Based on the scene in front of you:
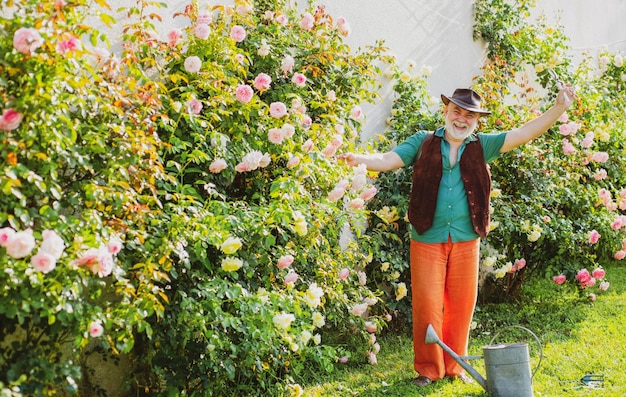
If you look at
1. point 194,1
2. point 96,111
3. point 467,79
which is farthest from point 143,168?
point 467,79

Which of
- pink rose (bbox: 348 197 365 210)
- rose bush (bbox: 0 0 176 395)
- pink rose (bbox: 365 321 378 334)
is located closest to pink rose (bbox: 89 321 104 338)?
rose bush (bbox: 0 0 176 395)

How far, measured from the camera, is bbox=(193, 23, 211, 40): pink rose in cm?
387

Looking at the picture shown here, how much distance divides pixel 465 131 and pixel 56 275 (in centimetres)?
245

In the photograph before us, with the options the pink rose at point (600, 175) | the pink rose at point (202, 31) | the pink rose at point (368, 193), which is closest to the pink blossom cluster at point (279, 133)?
the pink rose at point (202, 31)

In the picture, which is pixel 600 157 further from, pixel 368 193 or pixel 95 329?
pixel 95 329

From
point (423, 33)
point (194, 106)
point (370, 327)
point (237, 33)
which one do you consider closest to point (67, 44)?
point (194, 106)

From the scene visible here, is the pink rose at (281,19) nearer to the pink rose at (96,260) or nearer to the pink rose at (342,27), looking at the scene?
the pink rose at (342,27)

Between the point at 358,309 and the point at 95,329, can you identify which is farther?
the point at 358,309

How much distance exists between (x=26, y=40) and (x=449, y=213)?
2.49m

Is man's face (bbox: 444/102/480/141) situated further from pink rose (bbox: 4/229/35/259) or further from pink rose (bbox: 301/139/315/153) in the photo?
pink rose (bbox: 4/229/35/259)

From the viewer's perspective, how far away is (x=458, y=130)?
441cm

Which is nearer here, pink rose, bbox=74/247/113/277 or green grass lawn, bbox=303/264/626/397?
pink rose, bbox=74/247/113/277

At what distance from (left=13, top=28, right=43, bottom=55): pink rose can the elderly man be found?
2.01m

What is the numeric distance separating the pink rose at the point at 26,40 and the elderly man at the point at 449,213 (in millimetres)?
2007
